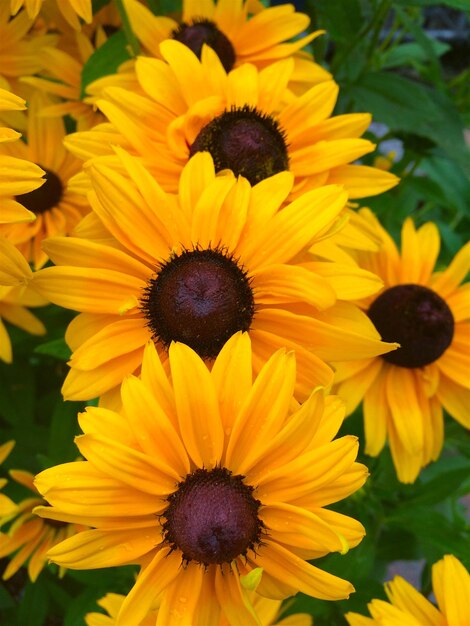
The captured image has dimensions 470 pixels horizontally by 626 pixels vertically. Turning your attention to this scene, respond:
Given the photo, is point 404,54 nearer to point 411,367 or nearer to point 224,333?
point 411,367

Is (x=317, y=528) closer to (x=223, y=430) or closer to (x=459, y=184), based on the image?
(x=223, y=430)

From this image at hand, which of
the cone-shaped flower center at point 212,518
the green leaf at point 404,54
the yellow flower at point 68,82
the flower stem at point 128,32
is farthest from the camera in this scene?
the green leaf at point 404,54

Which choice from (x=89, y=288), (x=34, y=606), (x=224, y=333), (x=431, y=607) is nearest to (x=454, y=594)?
(x=431, y=607)

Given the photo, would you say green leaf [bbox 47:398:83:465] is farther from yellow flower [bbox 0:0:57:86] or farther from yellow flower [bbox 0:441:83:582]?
yellow flower [bbox 0:0:57:86]

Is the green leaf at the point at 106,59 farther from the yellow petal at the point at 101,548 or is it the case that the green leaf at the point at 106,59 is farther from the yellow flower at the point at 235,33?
the yellow petal at the point at 101,548

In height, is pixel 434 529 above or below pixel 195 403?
below

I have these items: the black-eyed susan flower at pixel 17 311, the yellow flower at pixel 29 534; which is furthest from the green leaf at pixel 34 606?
the black-eyed susan flower at pixel 17 311
